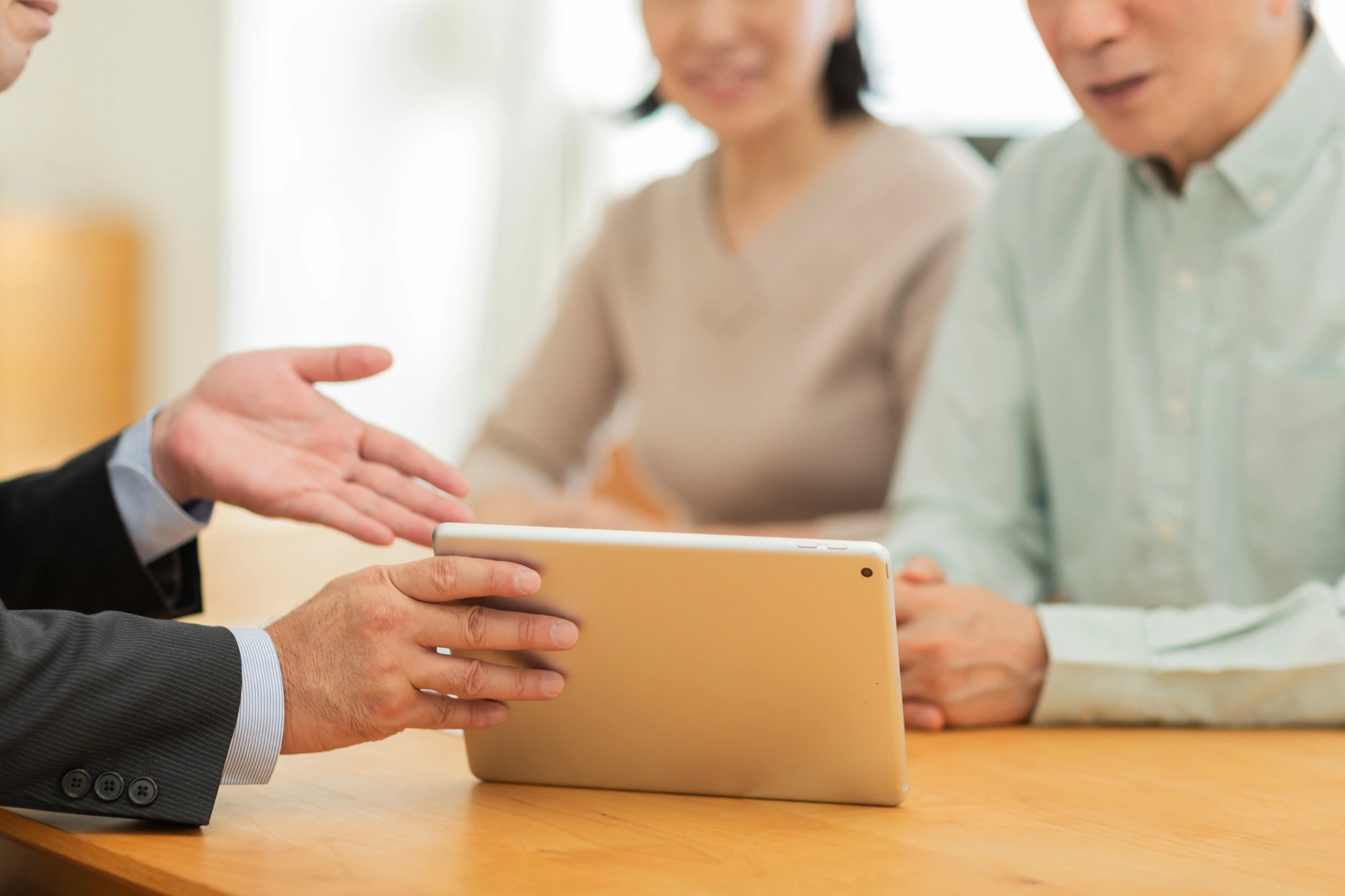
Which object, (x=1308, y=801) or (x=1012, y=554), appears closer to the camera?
(x=1308, y=801)

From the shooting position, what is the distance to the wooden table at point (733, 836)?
686 mm

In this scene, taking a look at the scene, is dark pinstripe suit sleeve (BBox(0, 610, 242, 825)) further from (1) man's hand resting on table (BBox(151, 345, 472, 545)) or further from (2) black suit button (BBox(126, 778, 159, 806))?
(1) man's hand resting on table (BBox(151, 345, 472, 545))

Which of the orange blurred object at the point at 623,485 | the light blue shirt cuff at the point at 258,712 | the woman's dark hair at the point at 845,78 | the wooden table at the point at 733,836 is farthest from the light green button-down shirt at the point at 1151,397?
the orange blurred object at the point at 623,485

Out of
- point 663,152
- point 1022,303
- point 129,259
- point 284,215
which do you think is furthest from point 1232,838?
point 129,259

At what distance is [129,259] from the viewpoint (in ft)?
15.0

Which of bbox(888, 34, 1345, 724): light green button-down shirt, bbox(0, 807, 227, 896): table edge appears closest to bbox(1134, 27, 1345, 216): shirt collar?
bbox(888, 34, 1345, 724): light green button-down shirt

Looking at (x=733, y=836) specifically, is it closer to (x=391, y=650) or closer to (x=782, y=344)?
(x=391, y=650)

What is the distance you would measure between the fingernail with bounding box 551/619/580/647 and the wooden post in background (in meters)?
3.85

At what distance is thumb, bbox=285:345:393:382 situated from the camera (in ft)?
3.63

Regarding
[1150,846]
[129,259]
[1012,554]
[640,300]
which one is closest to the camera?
[1150,846]

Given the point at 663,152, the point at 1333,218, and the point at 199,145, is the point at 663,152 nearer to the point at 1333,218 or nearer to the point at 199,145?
the point at 199,145

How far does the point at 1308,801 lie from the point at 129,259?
4.40 metres

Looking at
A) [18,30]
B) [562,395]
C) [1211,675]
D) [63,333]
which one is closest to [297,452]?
[18,30]

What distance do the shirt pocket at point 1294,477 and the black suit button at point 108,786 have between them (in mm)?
988
